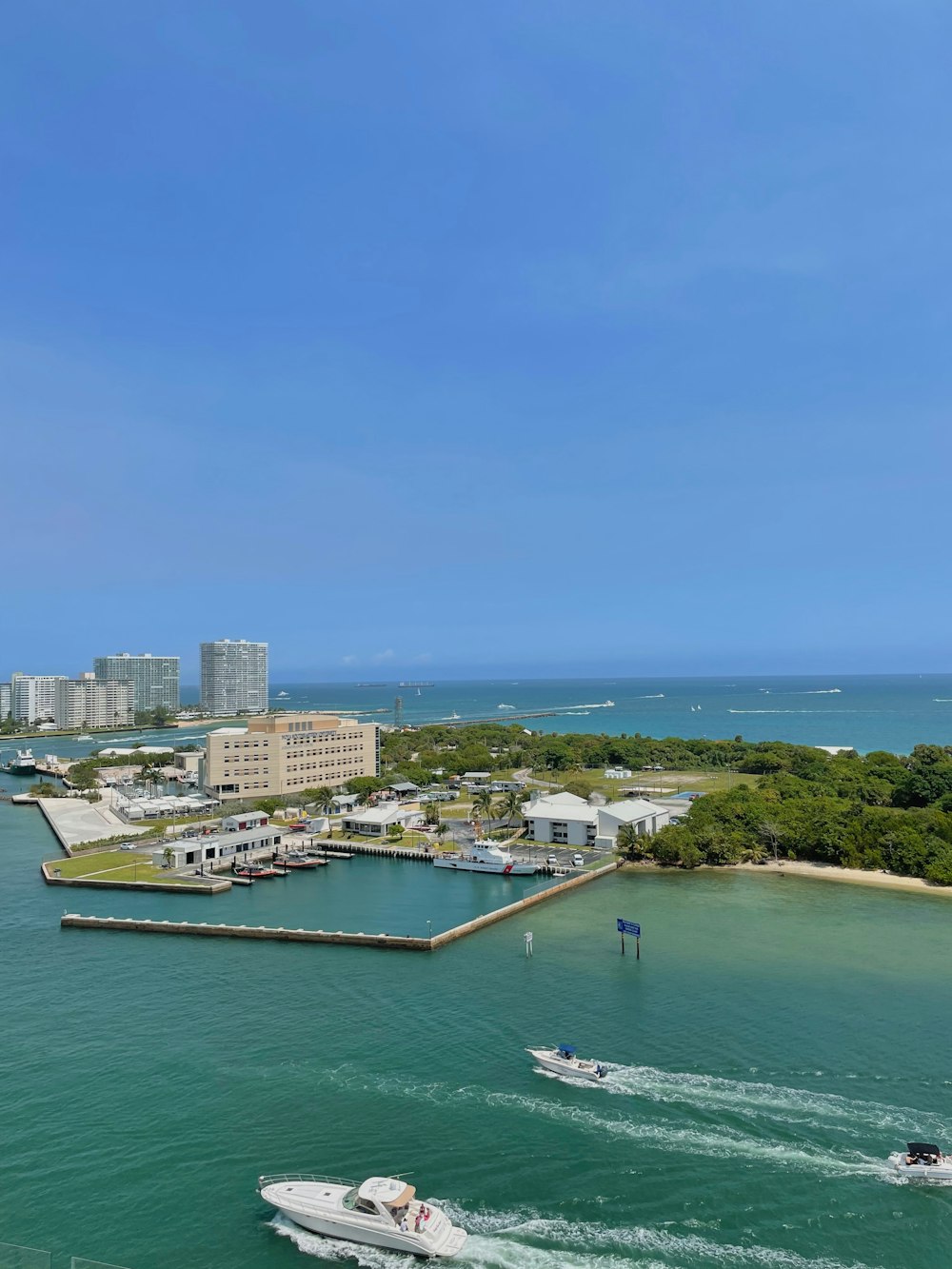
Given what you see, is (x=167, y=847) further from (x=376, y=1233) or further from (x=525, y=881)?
(x=376, y=1233)

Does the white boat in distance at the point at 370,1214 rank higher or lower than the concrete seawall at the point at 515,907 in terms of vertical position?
higher

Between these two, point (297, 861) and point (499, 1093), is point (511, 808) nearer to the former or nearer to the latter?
point (297, 861)

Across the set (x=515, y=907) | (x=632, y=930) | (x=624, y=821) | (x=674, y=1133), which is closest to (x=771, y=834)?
(x=624, y=821)

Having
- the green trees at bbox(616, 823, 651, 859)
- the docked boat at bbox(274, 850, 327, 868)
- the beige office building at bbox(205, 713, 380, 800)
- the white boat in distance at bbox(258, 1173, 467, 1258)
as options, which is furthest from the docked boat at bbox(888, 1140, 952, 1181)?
the beige office building at bbox(205, 713, 380, 800)

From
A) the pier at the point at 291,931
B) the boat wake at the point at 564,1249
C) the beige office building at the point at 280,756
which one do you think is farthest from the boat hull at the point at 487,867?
the boat wake at the point at 564,1249

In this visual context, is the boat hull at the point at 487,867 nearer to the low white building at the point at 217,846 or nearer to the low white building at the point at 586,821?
the low white building at the point at 586,821

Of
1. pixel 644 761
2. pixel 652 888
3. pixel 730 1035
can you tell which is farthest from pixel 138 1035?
pixel 644 761
